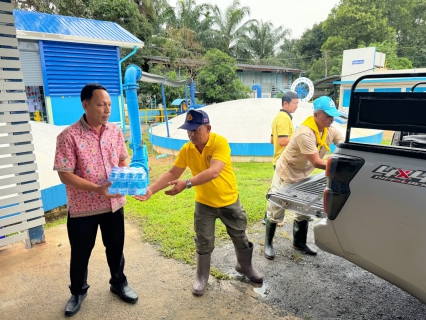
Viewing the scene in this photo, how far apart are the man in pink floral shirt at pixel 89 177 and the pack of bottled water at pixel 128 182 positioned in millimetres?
52

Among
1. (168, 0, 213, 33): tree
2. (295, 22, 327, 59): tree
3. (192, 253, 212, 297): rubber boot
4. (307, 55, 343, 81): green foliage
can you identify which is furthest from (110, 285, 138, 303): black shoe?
(295, 22, 327, 59): tree

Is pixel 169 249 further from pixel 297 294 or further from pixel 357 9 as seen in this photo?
pixel 357 9

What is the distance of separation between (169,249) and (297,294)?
1618mm

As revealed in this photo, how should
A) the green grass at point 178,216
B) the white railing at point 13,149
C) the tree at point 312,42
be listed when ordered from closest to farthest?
the white railing at point 13,149 → the green grass at point 178,216 → the tree at point 312,42

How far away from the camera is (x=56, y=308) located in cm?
280

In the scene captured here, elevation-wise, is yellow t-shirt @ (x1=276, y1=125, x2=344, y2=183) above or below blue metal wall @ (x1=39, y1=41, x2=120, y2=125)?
below

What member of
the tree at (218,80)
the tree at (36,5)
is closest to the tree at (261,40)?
the tree at (218,80)

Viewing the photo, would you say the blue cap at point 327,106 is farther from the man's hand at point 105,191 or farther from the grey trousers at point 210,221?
the man's hand at point 105,191

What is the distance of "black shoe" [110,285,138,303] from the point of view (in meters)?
2.84

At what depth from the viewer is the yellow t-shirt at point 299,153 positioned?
127 inches

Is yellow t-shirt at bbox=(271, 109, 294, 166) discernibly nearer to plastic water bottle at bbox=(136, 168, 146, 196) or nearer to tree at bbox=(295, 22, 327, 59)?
plastic water bottle at bbox=(136, 168, 146, 196)

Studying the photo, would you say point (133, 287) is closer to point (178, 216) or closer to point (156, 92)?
point (178, 216)

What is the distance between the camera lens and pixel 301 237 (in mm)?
3816

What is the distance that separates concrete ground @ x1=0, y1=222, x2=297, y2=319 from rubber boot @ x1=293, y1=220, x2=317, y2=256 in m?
1.02
